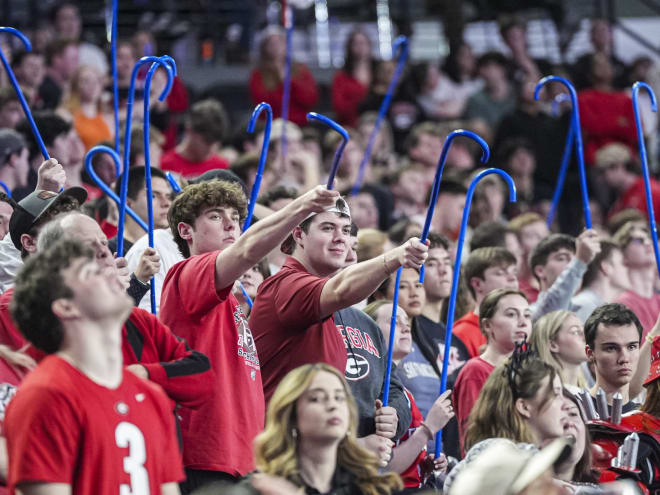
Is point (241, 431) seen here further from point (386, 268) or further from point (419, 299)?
point (419, 299)

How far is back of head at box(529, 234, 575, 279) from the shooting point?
742cm

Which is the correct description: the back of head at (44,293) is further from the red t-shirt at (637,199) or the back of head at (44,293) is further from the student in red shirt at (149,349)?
the red t-shirt at (637,199)

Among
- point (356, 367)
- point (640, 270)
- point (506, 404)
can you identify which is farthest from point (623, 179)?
point (506, 404)

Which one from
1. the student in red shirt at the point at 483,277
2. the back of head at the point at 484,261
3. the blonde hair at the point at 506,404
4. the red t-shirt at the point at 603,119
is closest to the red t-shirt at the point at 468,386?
the blonde hair at the point at 506,404

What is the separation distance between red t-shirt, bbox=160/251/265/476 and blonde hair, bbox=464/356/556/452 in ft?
2.83

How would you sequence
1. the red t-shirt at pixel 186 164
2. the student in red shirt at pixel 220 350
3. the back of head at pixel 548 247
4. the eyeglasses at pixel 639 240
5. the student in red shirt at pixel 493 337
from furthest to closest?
the red t-shirt at pixel 186 164 → the eyeglasses at pixel 639 240 → the back of head at pixel 548 247 → the student in red shirt at pixel 493 337 → the student in red shirt at pixel 220 350

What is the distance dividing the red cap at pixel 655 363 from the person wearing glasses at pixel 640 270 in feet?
5.61

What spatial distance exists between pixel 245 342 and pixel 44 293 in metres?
1.32

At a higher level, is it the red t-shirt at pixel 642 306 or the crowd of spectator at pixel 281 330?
the crowd of spectator at pixel 281 330

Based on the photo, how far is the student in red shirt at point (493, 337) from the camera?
19.0 feet

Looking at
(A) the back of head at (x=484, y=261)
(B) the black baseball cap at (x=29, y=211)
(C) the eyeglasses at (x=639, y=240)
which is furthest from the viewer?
(C) the eyeglasses at (x=639, y=240)

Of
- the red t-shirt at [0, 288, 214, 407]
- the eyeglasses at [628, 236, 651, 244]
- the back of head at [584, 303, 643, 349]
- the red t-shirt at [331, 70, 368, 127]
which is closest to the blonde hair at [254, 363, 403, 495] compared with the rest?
the red t-shirt at [0, 288, 214, 407]

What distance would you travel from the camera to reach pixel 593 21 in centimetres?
1306

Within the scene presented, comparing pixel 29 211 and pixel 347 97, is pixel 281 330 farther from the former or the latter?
pixel 347 97
